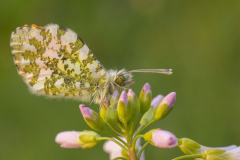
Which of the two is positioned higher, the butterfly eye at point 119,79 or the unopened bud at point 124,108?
the butterfly eye at point 119,79

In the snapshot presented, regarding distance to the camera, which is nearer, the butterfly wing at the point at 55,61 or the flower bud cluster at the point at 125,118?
the flower bud cluster at the point at 125,118

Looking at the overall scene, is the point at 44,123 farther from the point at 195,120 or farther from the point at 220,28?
the point at 220,28

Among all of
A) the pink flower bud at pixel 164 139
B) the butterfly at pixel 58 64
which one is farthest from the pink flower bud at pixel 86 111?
the pink flower bud at pixel 164 139

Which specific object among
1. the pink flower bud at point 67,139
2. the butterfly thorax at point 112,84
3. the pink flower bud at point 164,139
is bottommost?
the pink flower bud at point 164,139

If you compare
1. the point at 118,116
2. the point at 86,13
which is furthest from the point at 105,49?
the point at 118,116

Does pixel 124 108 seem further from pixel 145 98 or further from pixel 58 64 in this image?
pixel 58 64

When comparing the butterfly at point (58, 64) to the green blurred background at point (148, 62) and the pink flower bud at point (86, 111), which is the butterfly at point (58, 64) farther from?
the green blurred background at point (148, 62)

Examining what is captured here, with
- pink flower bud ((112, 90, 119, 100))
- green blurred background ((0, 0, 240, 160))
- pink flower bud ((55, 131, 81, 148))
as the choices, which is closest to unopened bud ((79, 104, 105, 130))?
pink flower bud ((55, 131, 81, 148))

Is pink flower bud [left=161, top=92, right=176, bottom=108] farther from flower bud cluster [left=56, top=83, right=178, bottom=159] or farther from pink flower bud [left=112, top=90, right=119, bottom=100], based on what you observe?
pink flower bud [left=112, top=90, right=119, bottom=100]
